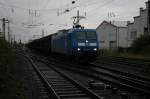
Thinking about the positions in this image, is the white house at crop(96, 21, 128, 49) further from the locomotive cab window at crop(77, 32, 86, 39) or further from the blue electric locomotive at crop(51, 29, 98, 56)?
the locomotive cab window at crop(77, 32, 86, 39)

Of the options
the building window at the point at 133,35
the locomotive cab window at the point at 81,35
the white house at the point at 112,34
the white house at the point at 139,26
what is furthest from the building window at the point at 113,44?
the locomotive cab window at the point at 81,35

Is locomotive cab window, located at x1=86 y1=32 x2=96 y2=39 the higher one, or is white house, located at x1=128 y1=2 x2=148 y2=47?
white house, located at x1=128 y1=2 x2=148 y2=47

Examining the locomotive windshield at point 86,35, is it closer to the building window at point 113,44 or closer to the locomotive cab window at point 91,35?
the locomotive cab window at point 91,35

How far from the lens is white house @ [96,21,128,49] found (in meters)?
67.2

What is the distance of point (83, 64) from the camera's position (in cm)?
2623

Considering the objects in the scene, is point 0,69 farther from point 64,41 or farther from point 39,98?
point 64,41

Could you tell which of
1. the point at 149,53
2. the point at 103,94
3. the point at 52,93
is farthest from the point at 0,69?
the point at 149,53

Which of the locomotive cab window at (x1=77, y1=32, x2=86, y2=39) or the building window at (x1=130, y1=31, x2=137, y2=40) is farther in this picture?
the building window at (x1=130, y1=31, x2=137, y2=40)

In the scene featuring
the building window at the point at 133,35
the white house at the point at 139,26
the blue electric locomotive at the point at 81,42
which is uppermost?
the white house at the point at 139,26

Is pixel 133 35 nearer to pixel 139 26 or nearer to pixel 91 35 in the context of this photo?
pixel 139 26

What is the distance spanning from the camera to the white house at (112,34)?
221 ft

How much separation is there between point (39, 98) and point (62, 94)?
1.06m

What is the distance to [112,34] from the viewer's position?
233 ft

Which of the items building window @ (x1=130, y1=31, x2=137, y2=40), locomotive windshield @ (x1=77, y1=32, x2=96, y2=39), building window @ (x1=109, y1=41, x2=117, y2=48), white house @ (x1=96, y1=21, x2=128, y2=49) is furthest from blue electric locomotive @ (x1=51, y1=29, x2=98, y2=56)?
building window @ (x1=109, y1=41, x2=117, y2=48)
